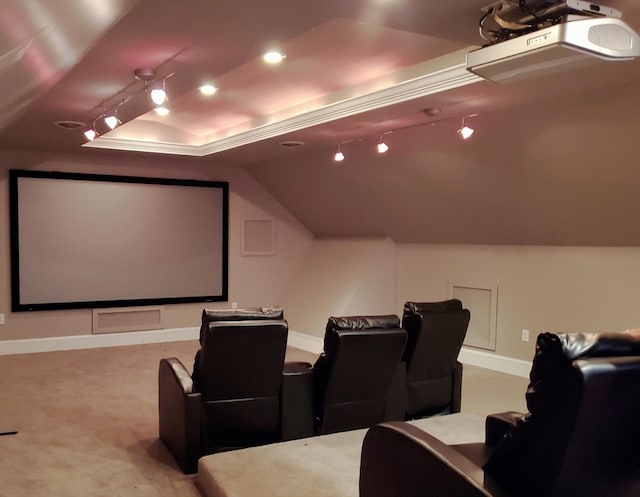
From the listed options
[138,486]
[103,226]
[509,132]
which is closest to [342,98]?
[509,132]

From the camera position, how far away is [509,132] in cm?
457

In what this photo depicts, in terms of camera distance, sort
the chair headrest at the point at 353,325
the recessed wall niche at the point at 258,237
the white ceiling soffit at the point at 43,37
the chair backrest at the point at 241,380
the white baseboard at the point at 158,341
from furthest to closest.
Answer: the recessed wall niche at the point at 258,237, the white baseboard at the point at 158,341, the chair headrest at the point at 353,325, the chair backrest at the point at 241,380, the white ceiling soffit at the point at 43,37

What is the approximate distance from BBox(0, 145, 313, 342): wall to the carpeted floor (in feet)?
1.49

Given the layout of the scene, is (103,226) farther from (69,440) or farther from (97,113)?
(69,440)

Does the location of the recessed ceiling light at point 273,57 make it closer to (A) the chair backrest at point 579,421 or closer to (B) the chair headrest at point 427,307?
(B) the chair headrest at point 427,307

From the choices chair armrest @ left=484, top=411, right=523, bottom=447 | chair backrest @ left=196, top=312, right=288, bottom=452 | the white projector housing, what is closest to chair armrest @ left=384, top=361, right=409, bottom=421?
chair backrest @ left=196, top=312, right=288, bottom=452

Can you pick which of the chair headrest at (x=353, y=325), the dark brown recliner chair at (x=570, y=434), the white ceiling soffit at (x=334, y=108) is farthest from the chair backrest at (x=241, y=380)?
the white ceiling soffit at (x=334, y=108)

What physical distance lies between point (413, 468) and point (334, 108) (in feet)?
11.0

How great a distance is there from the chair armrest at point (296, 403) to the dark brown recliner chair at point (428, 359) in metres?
0.63

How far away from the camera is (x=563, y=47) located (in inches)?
87.4

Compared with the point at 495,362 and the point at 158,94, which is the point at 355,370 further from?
the point at 495,362

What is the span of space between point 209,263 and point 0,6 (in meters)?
6.37

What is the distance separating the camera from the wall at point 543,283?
500cm

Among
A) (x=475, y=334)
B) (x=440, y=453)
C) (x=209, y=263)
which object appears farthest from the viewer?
(x=209, y=263)
